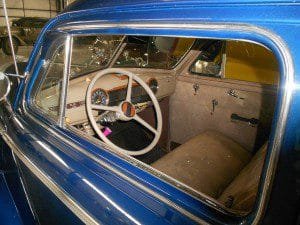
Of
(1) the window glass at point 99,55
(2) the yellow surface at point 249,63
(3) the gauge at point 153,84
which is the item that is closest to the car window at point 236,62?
(2) the yellow surface at point 249,63

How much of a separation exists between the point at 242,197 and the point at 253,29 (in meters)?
0.62

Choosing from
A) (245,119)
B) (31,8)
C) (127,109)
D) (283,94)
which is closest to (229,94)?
(245,119)

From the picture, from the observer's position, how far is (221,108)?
269cm

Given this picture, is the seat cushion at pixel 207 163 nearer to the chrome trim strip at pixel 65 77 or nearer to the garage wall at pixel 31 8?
the chrome trim strip at pixel 65 77

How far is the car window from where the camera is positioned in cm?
249

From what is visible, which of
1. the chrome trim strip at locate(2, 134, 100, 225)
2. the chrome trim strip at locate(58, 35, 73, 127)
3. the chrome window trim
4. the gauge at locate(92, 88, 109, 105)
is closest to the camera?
the chrome window trim

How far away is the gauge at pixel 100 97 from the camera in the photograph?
2370 millimetres

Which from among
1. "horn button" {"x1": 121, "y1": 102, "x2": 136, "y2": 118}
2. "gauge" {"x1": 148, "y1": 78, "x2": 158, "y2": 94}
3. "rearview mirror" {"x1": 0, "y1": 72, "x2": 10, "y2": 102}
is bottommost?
"horn button" {"x1": 121, "y1": 102, "x2": 136, "y2": 118}

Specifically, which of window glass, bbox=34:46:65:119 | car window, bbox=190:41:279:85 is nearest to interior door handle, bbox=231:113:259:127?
car window, bbox=190:41:279:85

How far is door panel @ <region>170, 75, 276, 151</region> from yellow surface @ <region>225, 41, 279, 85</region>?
0.13 meters

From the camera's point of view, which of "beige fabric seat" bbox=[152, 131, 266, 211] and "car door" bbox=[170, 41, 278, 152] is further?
"car door" bbox=[170, 41, 278, 152]

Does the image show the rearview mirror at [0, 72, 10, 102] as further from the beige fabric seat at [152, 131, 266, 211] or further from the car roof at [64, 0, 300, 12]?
the beige fabric seat at [152, 131, 266, 211]

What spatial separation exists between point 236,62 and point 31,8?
18.6 meters

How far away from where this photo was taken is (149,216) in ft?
3.27
